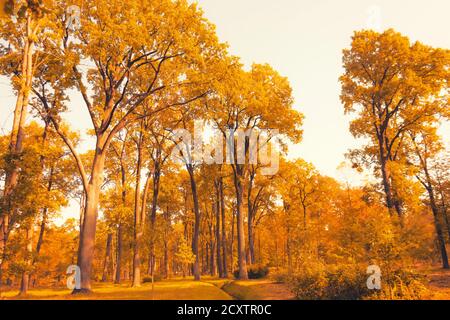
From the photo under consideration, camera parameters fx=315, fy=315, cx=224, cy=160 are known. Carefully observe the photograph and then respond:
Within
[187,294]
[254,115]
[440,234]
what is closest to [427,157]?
[440,234]

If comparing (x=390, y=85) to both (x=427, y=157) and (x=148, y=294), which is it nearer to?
(x=427, y=157)

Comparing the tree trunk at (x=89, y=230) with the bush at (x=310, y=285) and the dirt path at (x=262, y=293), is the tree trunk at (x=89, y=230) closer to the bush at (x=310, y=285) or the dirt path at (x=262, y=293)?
the dirt path at (x=262, y=293)

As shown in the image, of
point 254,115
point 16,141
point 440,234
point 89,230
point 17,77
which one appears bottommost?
point 440,234

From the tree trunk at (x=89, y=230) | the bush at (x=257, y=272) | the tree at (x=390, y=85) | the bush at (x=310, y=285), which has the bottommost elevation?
the bush at (x=257, y=272)

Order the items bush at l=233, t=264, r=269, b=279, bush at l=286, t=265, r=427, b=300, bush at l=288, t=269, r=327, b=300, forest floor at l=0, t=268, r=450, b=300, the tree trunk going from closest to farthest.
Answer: bush at l=286, t=265, r=427, b=300 < bush at l=288, t=269, r=327, b=300 < forest floor at l=0, t=268, r=450, b=300 < the tree trunk < bush at l=233, t=264, r=269, b=279

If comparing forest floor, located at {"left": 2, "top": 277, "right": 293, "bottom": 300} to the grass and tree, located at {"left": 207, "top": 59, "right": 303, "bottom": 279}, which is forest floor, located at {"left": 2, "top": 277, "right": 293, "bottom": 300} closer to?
the grass

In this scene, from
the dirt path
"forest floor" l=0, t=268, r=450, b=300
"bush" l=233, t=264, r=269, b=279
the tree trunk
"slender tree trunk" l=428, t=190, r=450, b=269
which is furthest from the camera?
"bush" l=233, t=264, r=269, b=279

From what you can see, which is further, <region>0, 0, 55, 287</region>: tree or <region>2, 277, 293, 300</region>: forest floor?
<region>2, 277, 293, 300</region>: forest floor

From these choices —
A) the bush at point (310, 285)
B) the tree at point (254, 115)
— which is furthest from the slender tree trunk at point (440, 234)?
the bush at point (310, 285)

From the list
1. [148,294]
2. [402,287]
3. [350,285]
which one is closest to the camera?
[402,287]

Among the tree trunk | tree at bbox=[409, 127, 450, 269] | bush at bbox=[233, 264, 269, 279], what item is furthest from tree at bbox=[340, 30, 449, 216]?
the tree trunk

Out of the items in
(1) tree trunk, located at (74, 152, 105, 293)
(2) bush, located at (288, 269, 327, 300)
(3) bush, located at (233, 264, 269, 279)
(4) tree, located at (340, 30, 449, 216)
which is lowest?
(3) bush, located at (233, 264, 269, 279)

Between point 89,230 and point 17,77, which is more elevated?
point 17,77
